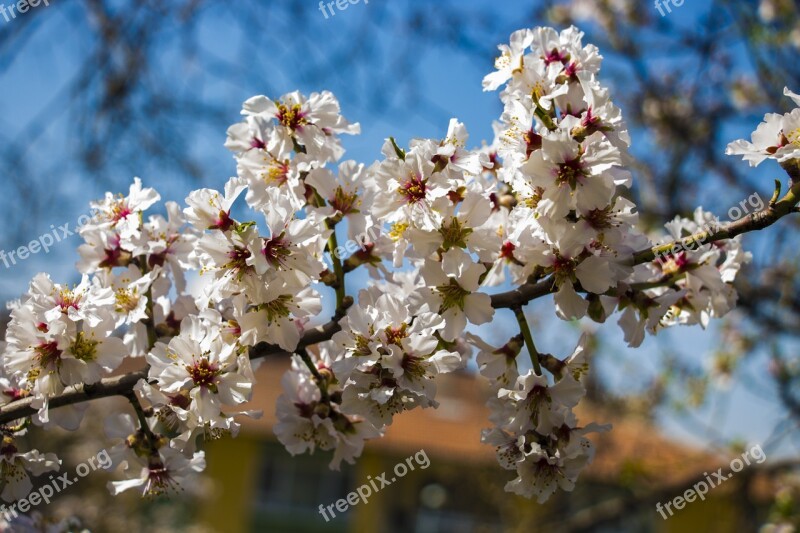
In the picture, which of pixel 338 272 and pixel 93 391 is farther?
pixel 338 272

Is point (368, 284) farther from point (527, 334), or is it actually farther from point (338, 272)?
point (527, 334)

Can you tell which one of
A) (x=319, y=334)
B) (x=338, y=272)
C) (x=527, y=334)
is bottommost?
(x=527, y=334)

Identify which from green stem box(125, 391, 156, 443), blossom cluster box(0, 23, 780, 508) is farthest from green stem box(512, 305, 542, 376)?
green stem box(125, 391, 156, 443)

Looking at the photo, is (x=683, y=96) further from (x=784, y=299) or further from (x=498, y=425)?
(x=498, y=425)

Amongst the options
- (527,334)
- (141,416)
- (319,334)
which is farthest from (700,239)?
(141,416)

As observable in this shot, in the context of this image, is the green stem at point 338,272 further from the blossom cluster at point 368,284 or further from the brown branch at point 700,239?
the brown branch at point 700,239

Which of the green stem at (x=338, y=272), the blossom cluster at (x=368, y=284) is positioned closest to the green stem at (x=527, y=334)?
the blossom cluster at (x=368, y=284)

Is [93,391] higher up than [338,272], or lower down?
lower down

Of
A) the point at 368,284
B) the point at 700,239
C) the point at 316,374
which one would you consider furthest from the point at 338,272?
the point at 700,239
